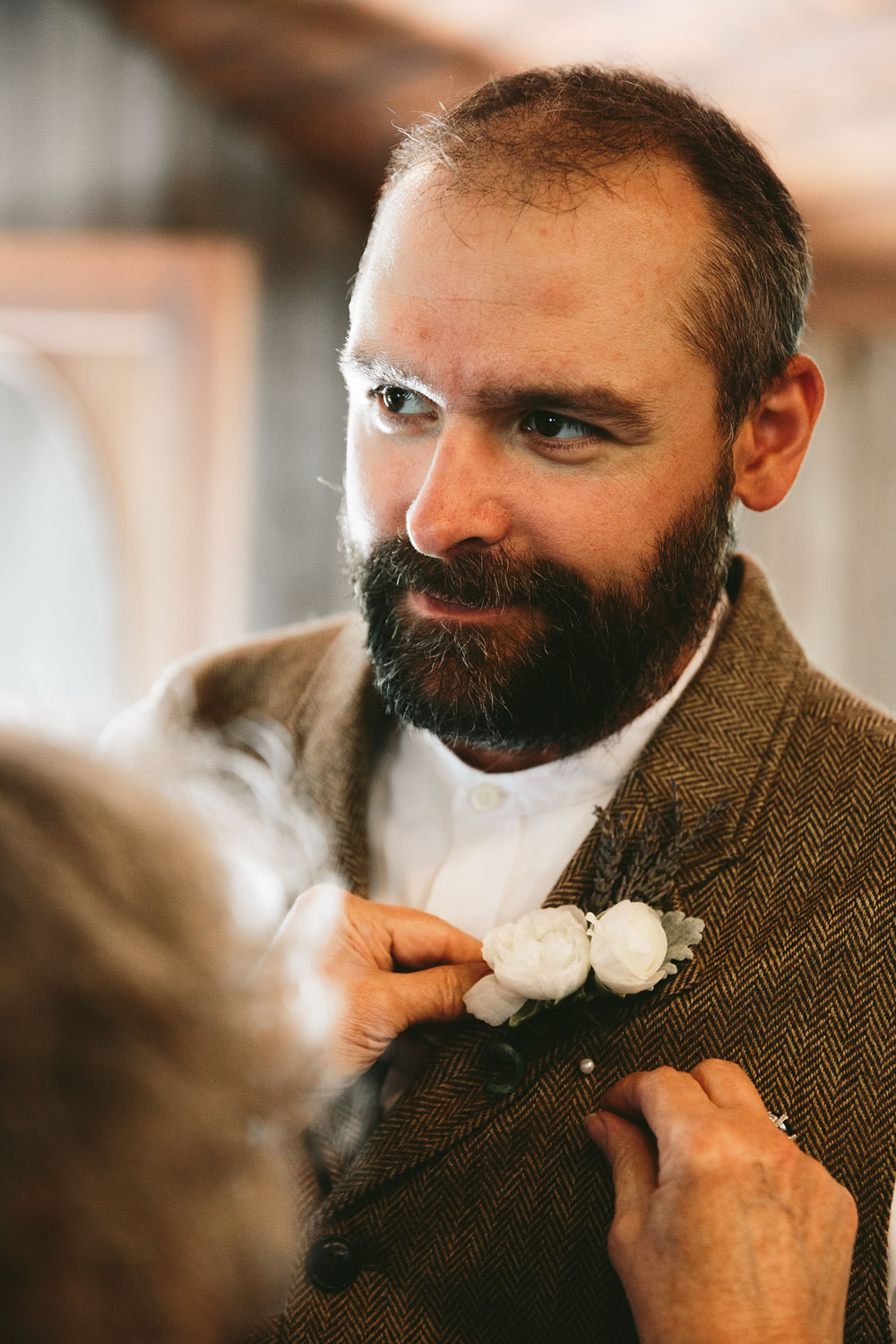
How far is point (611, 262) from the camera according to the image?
4.15 ft

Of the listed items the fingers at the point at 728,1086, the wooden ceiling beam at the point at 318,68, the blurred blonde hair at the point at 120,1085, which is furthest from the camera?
the wooden ceiling beam at the point at 318,68

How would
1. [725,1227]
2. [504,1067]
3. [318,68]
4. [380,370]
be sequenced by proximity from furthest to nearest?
1. [318,68]
2. [380,370]
3. [504,1067]
4. [725,1227]

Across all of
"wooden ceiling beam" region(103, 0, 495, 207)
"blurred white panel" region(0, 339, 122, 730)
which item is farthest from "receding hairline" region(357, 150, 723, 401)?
"blurred white panel" region(0, 339, 122, 730)

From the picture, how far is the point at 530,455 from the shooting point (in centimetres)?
131

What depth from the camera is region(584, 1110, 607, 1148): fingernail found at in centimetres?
114

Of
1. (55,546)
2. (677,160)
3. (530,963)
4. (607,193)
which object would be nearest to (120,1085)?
(530,963)

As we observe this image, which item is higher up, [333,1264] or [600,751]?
[600,751]

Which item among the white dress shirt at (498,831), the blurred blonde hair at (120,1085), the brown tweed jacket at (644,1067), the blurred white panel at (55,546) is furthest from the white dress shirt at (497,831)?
the blurred white panel at (55,546)

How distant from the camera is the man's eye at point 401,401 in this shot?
1382 mm

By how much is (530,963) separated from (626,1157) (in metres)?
0.19

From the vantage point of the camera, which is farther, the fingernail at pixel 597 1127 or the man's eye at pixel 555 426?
the man's eye at pixel 555 426

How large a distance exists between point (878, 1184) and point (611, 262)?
96 centimetres

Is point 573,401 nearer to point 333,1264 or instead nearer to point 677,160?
point 677,160

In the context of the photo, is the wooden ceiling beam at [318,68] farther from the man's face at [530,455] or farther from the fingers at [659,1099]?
the fingers at [659,1099]
